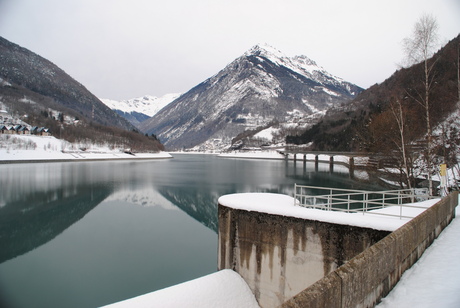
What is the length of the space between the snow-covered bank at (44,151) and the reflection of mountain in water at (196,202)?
302ft

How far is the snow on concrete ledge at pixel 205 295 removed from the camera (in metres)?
9.95

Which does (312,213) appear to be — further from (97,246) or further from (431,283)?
(97,246)

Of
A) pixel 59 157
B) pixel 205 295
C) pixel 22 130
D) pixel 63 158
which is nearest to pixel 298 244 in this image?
pixel 205 295

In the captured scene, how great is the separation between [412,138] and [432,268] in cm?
2823

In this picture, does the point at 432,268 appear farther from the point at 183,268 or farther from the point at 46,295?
the point at 46,295

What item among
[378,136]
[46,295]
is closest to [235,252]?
[46,295]

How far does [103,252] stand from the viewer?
18.7 metres

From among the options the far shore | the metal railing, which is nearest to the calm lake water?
the metal railing

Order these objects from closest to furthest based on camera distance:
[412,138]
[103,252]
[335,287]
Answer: [335,287] < [103,252] < [412,138]

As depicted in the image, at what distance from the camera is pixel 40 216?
92.8 feet

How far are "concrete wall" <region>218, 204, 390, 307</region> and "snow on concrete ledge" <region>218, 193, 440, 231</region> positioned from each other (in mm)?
187

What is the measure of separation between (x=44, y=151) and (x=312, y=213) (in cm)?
14277

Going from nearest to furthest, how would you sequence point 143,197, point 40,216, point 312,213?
point 312,213 < point 40,216 < point 143,197

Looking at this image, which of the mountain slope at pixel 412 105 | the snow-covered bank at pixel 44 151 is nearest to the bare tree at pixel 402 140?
the mountain slope at pixel 412 105
